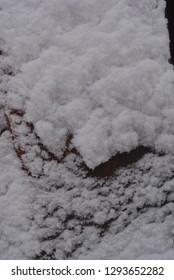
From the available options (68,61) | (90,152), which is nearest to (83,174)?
(90,152)

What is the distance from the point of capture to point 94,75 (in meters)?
0.76

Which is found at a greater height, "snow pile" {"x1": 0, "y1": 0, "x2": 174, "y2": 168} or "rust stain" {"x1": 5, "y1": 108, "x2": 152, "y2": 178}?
"snow pile" {"x1": 0, "y1": 0, "x2": 174, "y2": 168}

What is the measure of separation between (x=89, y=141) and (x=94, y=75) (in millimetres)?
155

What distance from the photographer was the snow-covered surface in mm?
728

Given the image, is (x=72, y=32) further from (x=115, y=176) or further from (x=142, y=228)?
(x=142, y=228)

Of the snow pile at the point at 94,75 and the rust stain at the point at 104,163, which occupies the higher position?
the snow pile at the point at 94,75

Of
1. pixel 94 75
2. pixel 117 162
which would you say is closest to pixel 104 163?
pixel 117 162

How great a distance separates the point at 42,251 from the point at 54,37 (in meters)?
0.49

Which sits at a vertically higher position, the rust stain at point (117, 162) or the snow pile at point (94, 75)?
the snow pile at point (94, 75)

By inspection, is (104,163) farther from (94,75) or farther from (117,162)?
(94,75)

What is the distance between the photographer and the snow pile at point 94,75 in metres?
0.74

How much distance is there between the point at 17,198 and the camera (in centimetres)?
74

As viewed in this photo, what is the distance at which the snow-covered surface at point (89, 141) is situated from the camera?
28.7 inches

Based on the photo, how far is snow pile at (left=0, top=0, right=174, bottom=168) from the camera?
74cm
